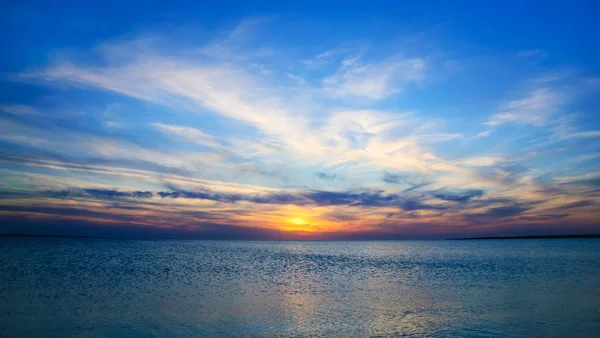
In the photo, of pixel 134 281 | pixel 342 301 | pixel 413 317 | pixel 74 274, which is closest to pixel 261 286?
pixel 342 301

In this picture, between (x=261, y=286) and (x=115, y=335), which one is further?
(x=261, y=286)

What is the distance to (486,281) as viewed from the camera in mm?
39094

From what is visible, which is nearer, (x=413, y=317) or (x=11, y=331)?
(x=11, y=331)

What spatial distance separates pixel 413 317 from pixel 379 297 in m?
6.74

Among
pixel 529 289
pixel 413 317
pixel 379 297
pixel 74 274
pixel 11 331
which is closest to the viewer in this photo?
pixel 11 331

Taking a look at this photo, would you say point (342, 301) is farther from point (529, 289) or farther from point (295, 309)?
point (529, 289)

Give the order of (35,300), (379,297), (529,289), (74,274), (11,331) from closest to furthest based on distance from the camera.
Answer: (11,331)
(35,300)
(379,297)
(529,289)
(74,274)

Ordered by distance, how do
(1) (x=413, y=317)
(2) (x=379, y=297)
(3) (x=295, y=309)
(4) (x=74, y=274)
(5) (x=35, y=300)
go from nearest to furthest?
(1) (x=413, y=317) < (3) (x=295, y=309) < (5) (x=35, y=300) < (2) (x=379, y=297) < (4) (x=74, y=274)

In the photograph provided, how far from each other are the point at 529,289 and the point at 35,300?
125 feet

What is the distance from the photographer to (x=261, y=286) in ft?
113

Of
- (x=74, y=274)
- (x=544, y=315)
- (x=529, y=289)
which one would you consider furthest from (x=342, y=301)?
(x=74, y=274)

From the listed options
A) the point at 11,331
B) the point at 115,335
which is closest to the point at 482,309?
the point at 115,335

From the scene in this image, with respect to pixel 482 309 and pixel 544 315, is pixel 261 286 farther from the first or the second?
pixel 544 315

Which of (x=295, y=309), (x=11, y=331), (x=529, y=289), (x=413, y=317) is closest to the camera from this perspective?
(x=11, y=331)
